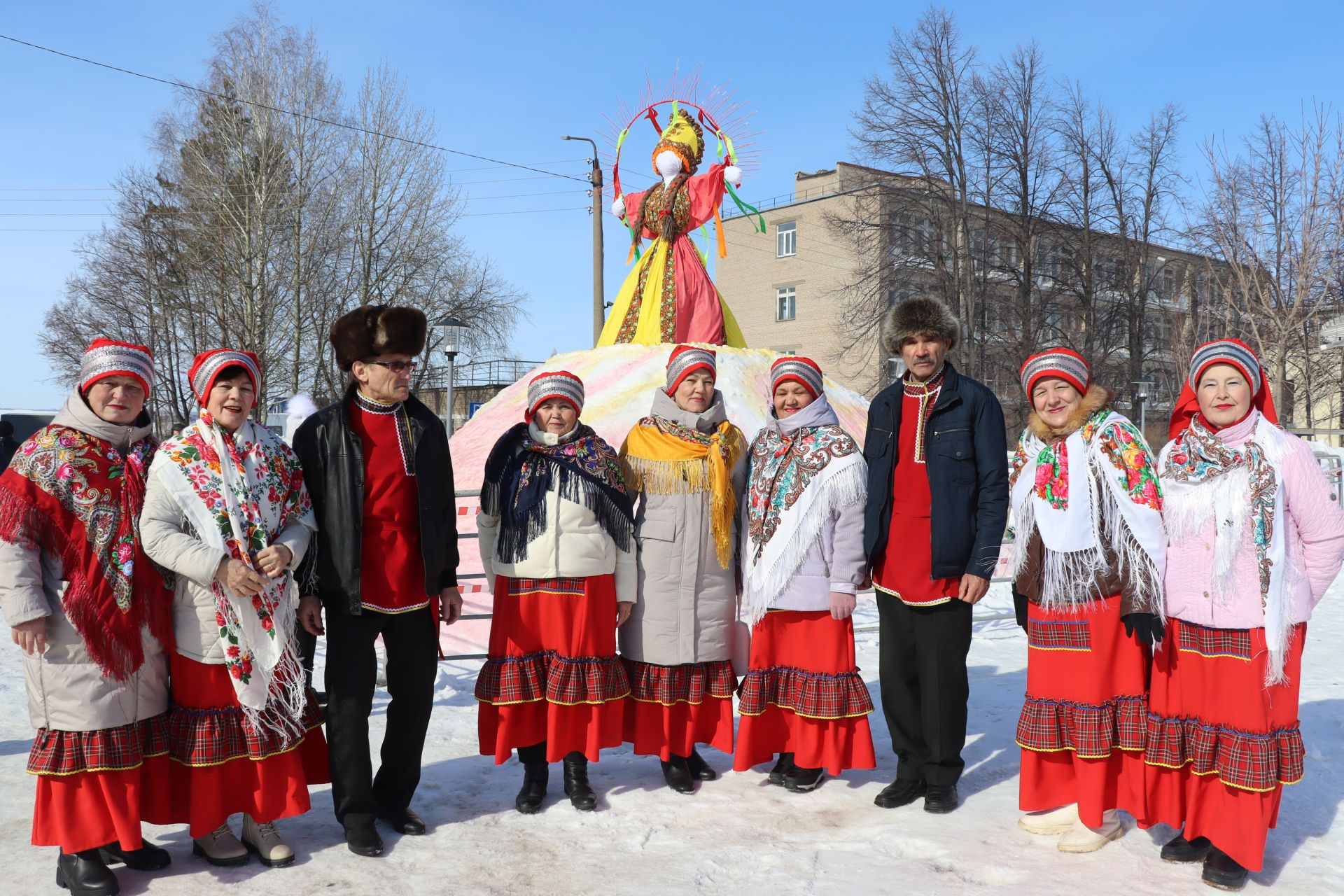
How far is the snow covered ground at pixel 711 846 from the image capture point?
325 centimetres

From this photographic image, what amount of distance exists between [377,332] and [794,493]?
5.71 feet

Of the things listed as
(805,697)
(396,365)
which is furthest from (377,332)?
(805,697)

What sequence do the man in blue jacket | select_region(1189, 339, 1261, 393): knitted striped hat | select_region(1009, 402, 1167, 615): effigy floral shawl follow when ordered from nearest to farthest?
1. select_region(1189, 339, 1261, 393): knitted striped hat
2. select_region(1009, 402, 1167, 615): effigy floral shawl
3. the man in blue jacket

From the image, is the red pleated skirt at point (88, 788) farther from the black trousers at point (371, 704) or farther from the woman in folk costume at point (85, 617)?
the black trousers at point (371, 704)

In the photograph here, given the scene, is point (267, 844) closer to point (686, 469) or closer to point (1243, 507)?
point (686, 469)

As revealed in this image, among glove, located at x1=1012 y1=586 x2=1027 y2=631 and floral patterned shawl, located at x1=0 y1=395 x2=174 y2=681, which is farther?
glove, located at x1=1012 y1=586 x2=1027 y2=631

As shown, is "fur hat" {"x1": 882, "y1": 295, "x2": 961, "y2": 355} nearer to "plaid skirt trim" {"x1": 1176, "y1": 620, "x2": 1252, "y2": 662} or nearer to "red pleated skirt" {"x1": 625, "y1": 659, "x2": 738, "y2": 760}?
"plaid skirt trim" {"x1": 1176, "y1": 620, "x2": 1252, "y2": 662}

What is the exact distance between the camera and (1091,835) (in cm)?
353

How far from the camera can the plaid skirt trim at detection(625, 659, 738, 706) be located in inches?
160

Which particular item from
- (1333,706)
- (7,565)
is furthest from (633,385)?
(7,565)

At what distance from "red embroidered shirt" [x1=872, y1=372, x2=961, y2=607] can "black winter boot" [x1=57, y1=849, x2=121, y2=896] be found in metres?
2.90

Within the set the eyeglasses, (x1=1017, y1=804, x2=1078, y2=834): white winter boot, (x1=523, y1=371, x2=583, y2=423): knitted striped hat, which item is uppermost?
the eyeglasses

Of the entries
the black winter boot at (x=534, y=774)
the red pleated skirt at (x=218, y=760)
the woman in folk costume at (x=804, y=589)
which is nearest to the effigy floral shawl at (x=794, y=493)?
the woman in folk costume at (x=804, y=589)

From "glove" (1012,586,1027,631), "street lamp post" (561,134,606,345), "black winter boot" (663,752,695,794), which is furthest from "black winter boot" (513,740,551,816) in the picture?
"street lamp post" (561,134,606,345)
